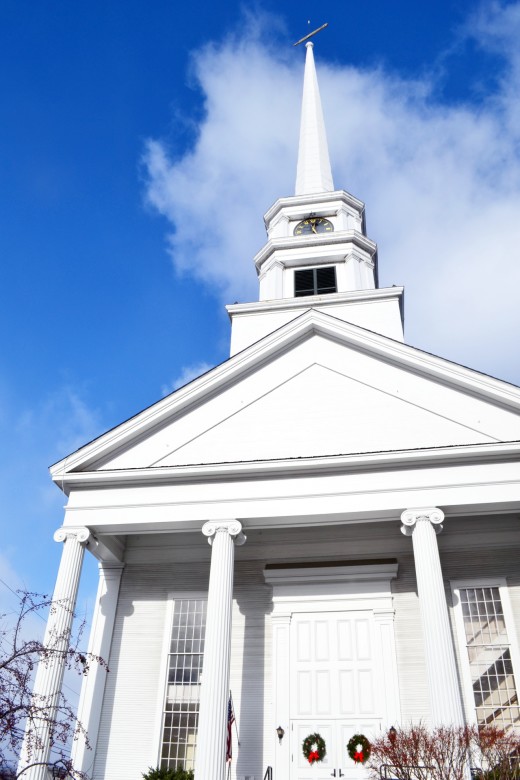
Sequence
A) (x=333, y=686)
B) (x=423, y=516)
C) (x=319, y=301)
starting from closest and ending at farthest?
1. (x=423, y=516)
2. (x=333, y=686)
3. (x=319, y=301)

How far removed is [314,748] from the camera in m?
13.9

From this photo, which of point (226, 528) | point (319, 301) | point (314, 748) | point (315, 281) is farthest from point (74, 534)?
point (315, 281)

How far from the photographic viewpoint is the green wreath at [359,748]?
44.4 feet

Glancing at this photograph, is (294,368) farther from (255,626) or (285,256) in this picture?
(285,256)

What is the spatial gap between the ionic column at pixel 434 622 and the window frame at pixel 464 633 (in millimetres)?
2415

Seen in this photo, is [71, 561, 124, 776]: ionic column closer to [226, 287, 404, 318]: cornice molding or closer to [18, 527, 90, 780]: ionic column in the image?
[18, 527, 90, 780]: ionic column

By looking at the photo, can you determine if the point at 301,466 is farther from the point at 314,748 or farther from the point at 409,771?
the point at 409,771

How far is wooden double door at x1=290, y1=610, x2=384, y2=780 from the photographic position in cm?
1380

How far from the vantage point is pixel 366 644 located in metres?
14.7

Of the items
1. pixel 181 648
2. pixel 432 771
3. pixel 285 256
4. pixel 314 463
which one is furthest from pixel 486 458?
pixel 285 256

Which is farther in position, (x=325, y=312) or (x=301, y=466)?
(x=325, y=312)

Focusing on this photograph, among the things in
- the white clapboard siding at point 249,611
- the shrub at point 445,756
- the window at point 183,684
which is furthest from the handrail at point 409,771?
the window at point 183,684

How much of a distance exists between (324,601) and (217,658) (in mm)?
3590

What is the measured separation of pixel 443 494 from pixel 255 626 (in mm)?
5269
